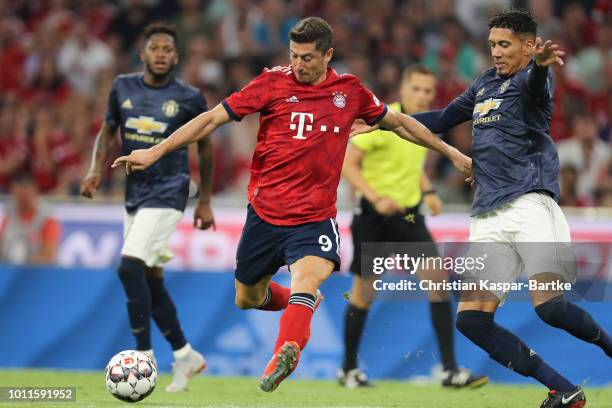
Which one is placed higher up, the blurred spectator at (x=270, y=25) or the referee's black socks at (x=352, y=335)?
the blurred spectator at (x=270, y=25)

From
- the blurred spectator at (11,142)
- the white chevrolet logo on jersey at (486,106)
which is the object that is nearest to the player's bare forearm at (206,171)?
the white chevrolet logo on jersey at (486,106)

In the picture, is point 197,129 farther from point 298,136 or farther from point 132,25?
point 132,25

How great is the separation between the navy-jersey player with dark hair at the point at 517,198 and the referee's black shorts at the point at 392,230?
2.41m

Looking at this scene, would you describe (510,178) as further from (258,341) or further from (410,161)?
(258,341)

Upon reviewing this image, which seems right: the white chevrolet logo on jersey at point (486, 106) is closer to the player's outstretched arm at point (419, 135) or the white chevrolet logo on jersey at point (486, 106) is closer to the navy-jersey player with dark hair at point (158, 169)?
the player's outstretched arm at point (419, 135)

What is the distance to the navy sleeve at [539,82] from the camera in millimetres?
7113

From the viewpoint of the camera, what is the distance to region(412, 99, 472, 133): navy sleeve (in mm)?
8055

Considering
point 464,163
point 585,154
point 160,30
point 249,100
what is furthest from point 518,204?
point 585,154

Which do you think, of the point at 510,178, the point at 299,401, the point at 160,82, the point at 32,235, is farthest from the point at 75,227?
the point at 510,178

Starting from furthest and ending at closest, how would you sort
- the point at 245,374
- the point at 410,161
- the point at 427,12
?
the point at 427,12, the point at 245,374, the point at 410,161

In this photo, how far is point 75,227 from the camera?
13.4 m

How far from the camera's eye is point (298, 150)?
295 inches

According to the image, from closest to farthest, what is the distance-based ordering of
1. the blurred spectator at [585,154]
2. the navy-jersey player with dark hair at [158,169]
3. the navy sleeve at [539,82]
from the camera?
the navy sleeve at [539,82], the navy-jersey player with dark hair at [158,169], the blurred spectator at [585,154]

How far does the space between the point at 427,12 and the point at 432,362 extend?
Answer: 24.9ft
